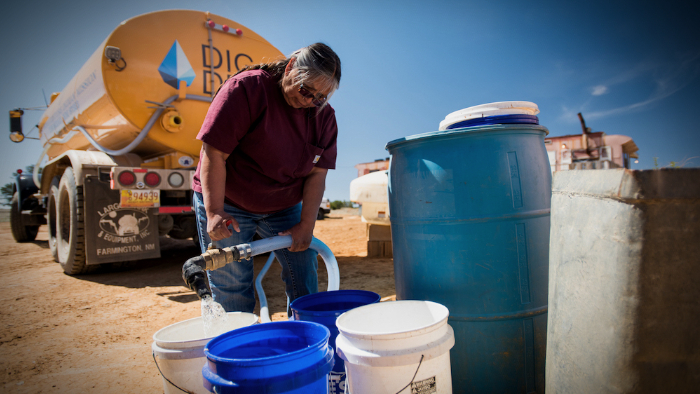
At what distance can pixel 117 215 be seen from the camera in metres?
4.09

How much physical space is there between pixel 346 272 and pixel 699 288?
13.0 ft

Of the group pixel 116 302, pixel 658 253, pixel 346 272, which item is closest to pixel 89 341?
pixel 116 302

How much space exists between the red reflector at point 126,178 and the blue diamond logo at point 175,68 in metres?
1.09

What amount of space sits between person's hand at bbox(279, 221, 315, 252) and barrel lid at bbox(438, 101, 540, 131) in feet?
3.01

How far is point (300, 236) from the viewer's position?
1733 millimetres

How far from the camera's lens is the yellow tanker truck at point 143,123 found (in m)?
3.91

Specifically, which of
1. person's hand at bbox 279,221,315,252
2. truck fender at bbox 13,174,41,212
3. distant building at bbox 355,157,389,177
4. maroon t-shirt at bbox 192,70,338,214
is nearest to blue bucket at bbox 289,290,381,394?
person's hand at bbox 279,221,315,252

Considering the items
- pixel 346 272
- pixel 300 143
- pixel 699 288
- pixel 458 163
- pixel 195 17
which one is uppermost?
pixel 195 17

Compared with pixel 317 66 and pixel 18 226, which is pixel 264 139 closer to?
pixel 317 66

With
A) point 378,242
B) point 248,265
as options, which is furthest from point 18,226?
point 248,265

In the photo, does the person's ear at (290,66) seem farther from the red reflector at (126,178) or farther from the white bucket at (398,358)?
the red reflector at (126,178)

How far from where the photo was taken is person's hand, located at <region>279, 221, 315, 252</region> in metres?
1.72

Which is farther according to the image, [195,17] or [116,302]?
[195,17]

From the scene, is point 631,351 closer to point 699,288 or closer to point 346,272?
point 699,288
